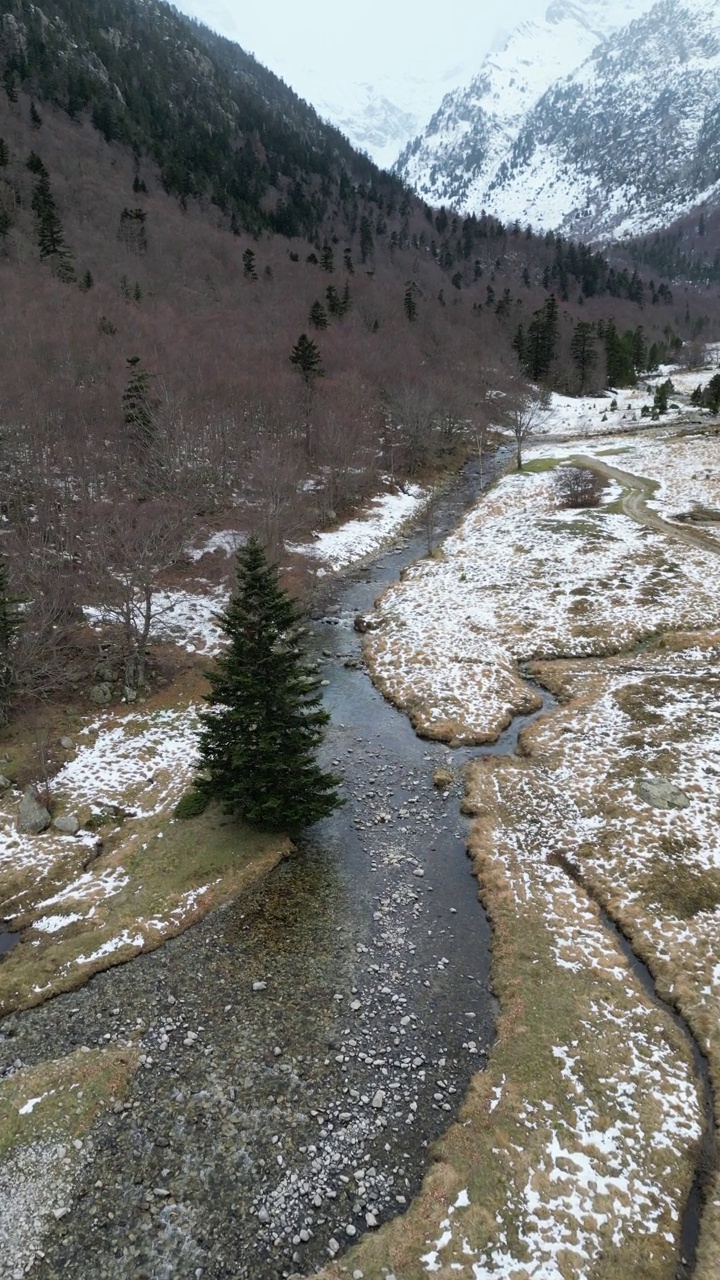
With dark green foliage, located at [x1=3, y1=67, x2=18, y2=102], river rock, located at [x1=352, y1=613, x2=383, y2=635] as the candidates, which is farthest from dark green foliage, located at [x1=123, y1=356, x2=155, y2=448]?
dark green foliage, located at [x1=3, y1=67, x2=18, y2=102]

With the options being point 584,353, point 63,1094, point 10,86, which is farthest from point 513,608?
point 10,86

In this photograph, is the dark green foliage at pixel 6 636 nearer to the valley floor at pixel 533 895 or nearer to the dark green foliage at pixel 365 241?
the valley floor at pixel 533 895

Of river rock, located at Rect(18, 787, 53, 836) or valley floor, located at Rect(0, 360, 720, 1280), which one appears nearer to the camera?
valley floor, located at Rect(0, 360, 720, 1280)

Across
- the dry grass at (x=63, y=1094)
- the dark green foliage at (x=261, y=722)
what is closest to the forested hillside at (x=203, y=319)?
the dark green foliage at (x=261, y=722)

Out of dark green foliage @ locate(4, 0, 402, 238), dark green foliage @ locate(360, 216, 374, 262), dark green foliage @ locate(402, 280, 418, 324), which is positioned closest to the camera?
dark green foliage @ locate(402, 280, 418, 324)

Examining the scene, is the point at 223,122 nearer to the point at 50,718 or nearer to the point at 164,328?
the point at 164,328

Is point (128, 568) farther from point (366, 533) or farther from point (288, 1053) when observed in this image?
point (366, 533)

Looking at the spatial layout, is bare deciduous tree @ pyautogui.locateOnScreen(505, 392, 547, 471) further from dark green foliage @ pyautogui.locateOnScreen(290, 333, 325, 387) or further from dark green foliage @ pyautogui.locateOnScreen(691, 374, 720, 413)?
dark green foliage @ pyautogui.locateOnScreen(290, 333, 325, 387)

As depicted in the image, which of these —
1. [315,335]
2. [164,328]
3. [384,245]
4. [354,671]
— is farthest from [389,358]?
[384,245]
